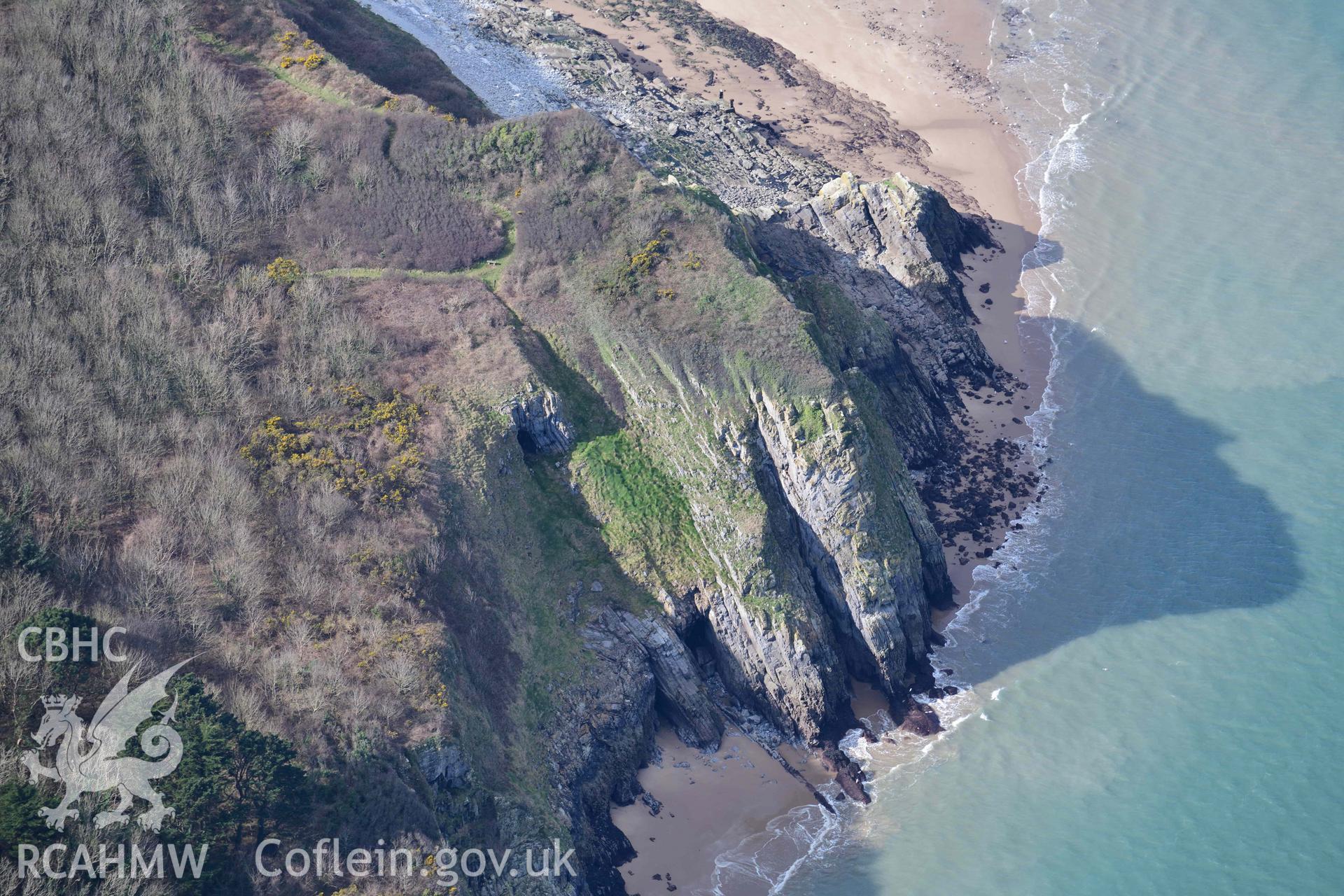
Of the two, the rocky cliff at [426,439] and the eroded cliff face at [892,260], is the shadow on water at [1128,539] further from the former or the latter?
the eroded cliff face at [892,260]

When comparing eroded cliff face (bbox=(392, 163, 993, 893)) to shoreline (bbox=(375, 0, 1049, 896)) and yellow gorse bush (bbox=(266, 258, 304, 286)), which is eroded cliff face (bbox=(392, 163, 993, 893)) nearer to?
shoreline (bbox=(375, 0, 1049, 896))

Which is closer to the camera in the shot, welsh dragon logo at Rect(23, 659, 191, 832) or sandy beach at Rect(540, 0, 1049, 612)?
welsh dragon logo at Rect(23, 659, 191, 832)

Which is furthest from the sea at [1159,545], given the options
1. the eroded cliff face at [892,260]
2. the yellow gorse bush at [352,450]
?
the yellow gorse bush at [352,450]

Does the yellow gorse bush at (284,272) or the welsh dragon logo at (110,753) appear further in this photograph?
the yellow gorse bush at (284,272)

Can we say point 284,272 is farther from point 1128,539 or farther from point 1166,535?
point 1166,535

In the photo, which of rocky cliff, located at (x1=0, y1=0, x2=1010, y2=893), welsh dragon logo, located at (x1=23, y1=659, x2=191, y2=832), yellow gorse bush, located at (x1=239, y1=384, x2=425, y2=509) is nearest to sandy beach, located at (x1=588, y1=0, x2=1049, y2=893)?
rocky cliff, located at (x1=0, y1=0, x2=1010, y2=893)

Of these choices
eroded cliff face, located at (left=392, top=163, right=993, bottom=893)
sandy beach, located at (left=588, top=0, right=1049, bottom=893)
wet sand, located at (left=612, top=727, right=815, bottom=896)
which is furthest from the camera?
eroded cliff face, located at (left=392, top=163, right=993, bottom=893)
